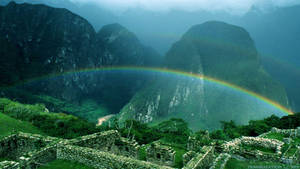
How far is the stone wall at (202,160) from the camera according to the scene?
8652 mm

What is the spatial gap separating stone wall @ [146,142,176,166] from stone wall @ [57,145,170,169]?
4.27 m

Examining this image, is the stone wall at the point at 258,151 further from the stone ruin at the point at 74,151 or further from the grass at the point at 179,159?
the stone ruin at the point at 74,151

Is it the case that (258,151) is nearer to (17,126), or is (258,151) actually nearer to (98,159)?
(98,159)

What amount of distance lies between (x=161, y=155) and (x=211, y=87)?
144 meters

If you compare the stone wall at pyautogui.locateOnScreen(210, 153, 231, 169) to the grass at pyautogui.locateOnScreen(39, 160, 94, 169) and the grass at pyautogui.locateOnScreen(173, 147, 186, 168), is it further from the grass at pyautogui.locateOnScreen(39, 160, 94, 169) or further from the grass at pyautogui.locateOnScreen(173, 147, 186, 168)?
the grass at pyautogui.locateOnScreen(39, 160, 94, 169)

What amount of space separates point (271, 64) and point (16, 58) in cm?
18494

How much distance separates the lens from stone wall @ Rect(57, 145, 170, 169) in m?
7.96

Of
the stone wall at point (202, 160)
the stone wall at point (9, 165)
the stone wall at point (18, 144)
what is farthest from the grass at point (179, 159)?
the stone wall at point (9, 165)

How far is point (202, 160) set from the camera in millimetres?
9477

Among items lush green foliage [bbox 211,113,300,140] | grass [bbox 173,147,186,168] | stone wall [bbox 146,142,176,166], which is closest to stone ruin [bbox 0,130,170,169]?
stone wall [bbox 146,142,176,166]

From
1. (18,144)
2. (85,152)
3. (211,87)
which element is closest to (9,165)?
(85,152)

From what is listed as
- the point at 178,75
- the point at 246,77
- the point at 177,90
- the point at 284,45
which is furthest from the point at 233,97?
the point at 284,45

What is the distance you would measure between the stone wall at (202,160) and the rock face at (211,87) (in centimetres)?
10473

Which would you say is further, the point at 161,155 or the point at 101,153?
the point at 161,155
